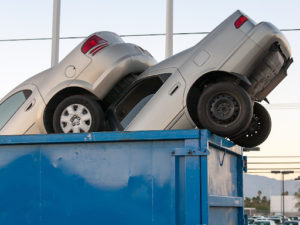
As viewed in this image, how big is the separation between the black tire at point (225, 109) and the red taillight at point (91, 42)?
1.98 meters

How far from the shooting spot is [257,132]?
566cm

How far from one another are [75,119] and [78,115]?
0.07 metres

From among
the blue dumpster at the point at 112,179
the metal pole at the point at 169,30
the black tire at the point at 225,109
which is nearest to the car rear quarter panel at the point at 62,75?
the black tire at the point at 225,109

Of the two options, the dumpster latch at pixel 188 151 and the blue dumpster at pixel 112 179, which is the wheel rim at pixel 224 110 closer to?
the blue dumpster at pixel 112 179

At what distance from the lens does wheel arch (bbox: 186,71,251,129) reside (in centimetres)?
531

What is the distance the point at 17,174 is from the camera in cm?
386

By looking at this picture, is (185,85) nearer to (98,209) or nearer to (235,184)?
(235,184)

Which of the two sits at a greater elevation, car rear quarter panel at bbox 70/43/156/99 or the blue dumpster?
car rear quarter panel at bbox 70/43/156/99

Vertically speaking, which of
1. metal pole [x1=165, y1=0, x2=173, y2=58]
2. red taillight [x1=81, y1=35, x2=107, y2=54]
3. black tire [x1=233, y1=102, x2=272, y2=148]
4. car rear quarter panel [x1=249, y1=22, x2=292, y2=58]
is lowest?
black tire [x1=233, y1=102, x2=272, y2=148]

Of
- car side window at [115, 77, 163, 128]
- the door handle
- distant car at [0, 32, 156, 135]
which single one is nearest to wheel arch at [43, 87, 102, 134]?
distant car at [0, 32, 156, 135]

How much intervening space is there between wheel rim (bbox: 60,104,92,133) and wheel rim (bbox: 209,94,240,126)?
5.82 ft

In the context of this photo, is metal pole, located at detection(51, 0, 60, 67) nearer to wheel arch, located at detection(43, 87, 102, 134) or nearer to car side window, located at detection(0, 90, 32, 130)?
car side window, located at detection(0, 90, 32, 130)

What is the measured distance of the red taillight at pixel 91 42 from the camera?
20.3 ft

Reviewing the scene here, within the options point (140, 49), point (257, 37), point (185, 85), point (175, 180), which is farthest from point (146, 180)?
point (140, 49)
